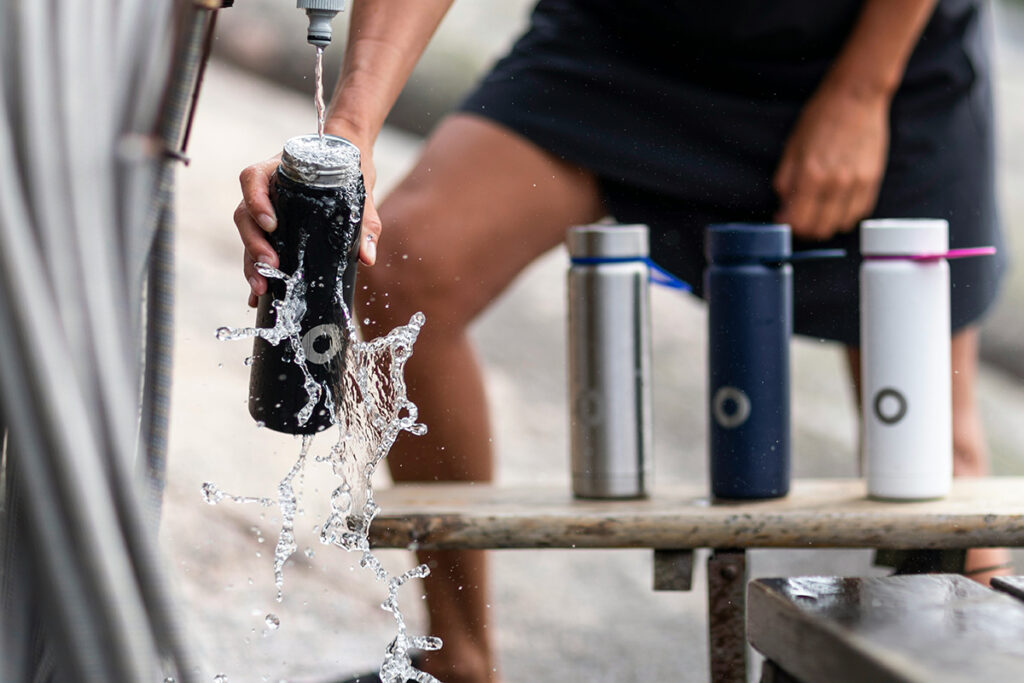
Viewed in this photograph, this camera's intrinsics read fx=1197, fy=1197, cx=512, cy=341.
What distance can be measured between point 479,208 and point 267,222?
1.29 feet

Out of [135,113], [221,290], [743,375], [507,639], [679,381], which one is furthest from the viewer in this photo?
[679,381]

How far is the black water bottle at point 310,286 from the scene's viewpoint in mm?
746

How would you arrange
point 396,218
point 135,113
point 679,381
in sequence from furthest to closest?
1. point 679,381
2. point 396,218
3. point 135,113

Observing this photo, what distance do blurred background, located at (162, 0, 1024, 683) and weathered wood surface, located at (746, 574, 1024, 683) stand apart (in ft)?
1.14

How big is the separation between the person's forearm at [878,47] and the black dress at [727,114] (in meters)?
0.02

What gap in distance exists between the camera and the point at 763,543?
1.07 m

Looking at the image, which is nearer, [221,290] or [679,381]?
[221,290]

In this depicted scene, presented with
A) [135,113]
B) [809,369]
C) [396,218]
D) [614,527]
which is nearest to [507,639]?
[614,527]

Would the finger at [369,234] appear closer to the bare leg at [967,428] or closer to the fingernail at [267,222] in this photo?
the fingernail at [267,222]

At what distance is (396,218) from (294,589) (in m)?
1.36

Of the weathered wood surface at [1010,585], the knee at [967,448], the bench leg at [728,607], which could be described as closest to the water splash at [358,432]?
the bench leg at [728,607]

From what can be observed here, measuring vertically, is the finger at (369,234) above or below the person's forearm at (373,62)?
below

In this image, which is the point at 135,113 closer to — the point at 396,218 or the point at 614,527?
the point at 396,218

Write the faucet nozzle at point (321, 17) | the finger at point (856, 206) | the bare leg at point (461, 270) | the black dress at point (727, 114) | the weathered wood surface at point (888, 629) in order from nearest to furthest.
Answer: the weathered wood surface at point (888, 629) → the faucet nozzle at point (321, 17) → the bare leg at point (461, 270) → the black dress at point (727, 114) → the finger at point (856, 206)
